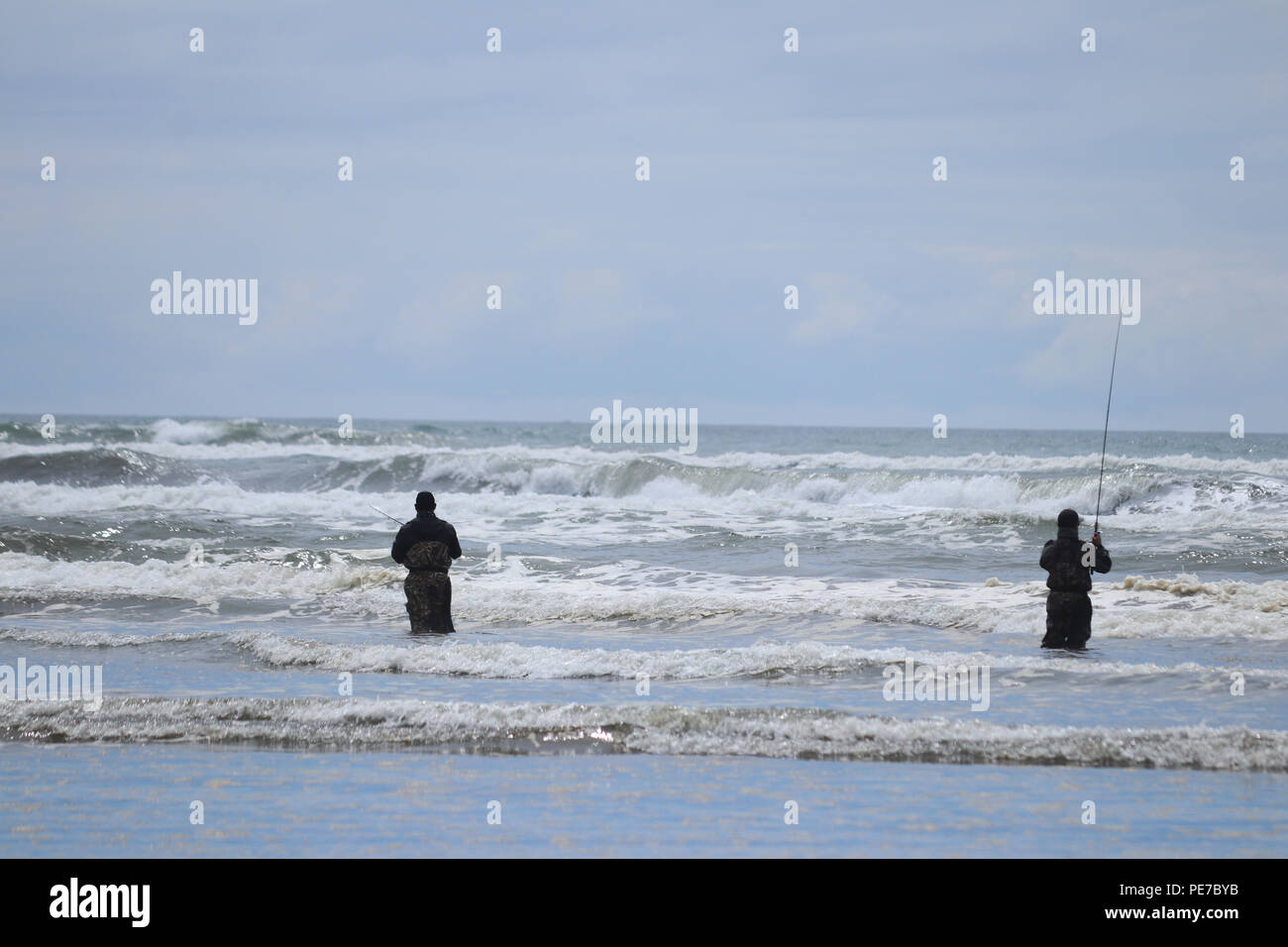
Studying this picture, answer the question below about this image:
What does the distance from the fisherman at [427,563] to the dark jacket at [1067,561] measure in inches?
234

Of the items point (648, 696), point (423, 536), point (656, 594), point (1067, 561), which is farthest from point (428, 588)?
point (1067, 561)

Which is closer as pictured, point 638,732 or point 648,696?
point 638,732

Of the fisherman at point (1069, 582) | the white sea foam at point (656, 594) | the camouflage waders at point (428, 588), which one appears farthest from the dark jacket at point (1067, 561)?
the camouflage waders at point (428, 588)

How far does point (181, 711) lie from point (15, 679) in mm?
2812

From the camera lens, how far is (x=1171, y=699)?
9617 millimetres

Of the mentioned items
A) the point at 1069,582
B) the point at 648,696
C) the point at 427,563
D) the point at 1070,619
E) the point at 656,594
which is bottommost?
the point at 648,696

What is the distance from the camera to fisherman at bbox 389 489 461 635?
13.3 metres

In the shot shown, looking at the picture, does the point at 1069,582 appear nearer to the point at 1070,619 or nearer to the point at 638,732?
the point at 1070,619

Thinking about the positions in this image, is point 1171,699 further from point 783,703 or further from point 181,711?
point 181,711

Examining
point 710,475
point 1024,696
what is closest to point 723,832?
point 1024,696

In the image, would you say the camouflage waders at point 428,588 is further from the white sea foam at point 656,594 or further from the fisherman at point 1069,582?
the fisherman at point 1069,582

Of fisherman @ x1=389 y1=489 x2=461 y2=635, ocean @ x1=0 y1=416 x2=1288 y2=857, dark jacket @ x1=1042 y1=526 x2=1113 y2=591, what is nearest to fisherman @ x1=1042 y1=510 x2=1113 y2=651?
dark jacket @ x1=1042 y1=526 x2=1113 y2=591

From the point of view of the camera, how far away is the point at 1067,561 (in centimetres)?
1145

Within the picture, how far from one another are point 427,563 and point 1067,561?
21.8 ft
